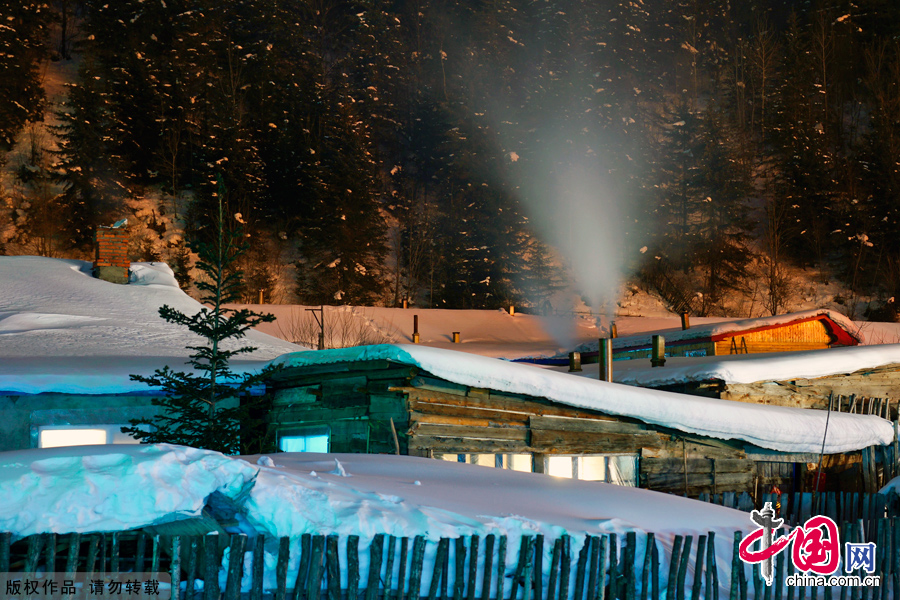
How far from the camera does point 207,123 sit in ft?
137

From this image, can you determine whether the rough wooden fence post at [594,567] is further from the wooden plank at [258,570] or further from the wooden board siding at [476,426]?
the wooden board siding at [476,426]

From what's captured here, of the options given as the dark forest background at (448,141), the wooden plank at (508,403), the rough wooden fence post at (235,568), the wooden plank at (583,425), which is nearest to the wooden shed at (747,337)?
the wooden plank at (583,425)

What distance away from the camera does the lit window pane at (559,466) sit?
1063 cm

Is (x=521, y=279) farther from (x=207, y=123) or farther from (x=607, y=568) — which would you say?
(x=607, y=568)

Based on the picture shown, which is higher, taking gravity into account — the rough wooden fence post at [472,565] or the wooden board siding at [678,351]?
the wooden board siding at [678,351]

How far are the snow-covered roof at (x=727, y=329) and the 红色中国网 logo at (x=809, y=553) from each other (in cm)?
1458

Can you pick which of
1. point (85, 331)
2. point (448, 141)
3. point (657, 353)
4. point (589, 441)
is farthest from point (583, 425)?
point (448, 141)

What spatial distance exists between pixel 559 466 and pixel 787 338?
53.8 ft

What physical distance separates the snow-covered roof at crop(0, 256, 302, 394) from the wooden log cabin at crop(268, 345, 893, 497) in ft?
6.47

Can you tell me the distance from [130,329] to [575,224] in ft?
131

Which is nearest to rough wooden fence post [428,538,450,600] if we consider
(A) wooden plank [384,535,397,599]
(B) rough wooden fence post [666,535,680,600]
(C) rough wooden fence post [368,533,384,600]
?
(A) wooden plank [384,535,397,599]

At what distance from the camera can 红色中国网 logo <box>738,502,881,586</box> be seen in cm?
657

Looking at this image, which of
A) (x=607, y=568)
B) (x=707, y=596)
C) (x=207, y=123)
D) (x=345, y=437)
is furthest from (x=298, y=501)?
(x=207, y=123)

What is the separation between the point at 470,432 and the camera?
9.98 meters
